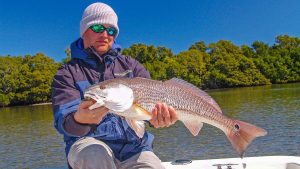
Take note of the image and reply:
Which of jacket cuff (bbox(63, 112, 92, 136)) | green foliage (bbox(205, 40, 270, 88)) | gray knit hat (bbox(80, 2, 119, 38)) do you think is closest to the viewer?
jacket cuff (bbox(63, 112, 92, 136))

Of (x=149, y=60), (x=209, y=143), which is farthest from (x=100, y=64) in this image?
(x=149, y=60)

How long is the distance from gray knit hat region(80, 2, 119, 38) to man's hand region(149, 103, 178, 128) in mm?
1167

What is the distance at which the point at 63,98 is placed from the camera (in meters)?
3.79

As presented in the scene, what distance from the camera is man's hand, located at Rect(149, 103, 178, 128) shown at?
354 centimetres

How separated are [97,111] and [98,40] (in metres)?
1.16

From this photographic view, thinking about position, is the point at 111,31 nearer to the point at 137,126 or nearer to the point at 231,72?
the point at 137,126

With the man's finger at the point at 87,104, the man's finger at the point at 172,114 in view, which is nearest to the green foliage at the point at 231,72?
the man's finger at the point at 172,114

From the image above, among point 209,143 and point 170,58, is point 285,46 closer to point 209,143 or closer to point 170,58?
point 170,58

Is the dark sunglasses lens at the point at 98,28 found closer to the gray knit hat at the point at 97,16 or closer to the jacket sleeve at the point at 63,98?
the gray knit hat at the point at 97,16

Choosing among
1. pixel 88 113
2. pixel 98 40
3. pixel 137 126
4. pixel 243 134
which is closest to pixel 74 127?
pixel 88 113

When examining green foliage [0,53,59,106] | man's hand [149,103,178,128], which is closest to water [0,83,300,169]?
man's hand [149,103,178,128]

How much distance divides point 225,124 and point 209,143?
1385 cm

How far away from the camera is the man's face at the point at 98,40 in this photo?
4.20m

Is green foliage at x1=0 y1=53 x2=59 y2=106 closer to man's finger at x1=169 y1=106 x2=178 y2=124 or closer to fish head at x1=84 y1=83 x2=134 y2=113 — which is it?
man's finger at x1=169 y1=106 x2=178 y2=124
